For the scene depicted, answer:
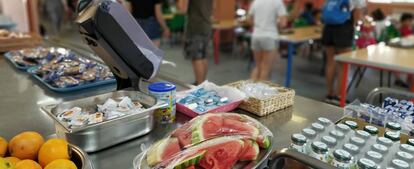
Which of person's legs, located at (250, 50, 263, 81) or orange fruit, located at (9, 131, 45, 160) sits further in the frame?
Answer: person's legs, located at (250, 50, 263, 81)

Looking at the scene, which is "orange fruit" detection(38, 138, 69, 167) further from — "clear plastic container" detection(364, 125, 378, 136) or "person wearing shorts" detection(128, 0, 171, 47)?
"person wearing shorts" detection(128, 0, 171, 47)

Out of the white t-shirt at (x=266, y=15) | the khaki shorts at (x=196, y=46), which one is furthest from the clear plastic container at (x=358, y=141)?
the white t-shirt at (x=266, y=15)

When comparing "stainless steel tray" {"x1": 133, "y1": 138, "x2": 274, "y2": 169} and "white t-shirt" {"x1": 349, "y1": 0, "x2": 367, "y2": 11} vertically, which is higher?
"white t-shirt" {"x1": 349, "y1": 0, "x2": 367, "y2": 11}

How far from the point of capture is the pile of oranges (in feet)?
2.70

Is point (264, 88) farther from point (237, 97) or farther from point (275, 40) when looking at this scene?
point (275, 40)

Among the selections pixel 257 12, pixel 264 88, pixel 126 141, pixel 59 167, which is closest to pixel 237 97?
pixel 264 88

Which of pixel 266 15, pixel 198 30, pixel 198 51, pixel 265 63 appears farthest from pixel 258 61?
pixel 198 30

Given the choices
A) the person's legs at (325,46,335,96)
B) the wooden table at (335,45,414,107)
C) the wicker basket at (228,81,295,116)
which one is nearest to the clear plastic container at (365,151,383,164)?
the wicker basket at (228,81,295,116)

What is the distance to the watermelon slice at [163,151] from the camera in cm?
88

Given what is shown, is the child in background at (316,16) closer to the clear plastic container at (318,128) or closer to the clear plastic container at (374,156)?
the clear plastic container at (318,128)

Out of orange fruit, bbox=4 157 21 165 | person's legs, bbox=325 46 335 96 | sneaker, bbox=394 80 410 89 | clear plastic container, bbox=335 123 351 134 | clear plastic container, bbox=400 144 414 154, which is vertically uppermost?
clear plastic container, bbox=335 123 351 134

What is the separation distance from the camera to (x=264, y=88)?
55.1 inches

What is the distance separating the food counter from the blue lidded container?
0.03 m

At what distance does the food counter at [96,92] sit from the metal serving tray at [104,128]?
0.02 m
